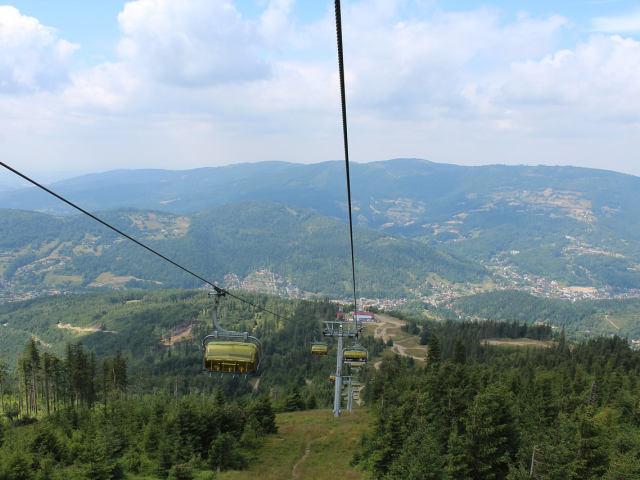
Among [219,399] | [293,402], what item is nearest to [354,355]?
[219,399]

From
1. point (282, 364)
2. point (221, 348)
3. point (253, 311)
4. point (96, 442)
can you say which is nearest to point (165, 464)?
point (96, 442)

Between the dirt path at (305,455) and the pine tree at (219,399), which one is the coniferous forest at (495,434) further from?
the pine tree at (219,399)

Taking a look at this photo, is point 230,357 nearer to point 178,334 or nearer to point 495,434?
point 495,434

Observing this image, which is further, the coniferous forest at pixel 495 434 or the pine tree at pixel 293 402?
the pine tree at pixel 293 402

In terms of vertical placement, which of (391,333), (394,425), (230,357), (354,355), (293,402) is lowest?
(391,333)

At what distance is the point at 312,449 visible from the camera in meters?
39.2

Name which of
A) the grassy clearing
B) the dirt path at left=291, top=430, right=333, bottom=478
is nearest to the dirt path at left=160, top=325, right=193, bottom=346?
the grassy clearing

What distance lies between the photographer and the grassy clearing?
108 ft

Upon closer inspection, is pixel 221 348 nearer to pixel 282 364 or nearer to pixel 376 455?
pixel 376 455

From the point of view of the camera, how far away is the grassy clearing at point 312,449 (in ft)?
108

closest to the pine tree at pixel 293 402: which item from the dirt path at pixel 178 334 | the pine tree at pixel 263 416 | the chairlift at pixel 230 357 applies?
the pine tree at pixel 263 416

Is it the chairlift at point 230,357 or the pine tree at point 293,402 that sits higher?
the chairlift at point 230,357

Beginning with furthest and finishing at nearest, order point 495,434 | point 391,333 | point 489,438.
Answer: point 391,333 < point 495,434 < point 489,438

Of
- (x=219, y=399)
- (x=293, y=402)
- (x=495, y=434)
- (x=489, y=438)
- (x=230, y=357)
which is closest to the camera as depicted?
(x=230, y=357)
